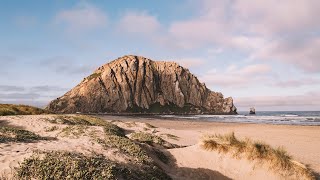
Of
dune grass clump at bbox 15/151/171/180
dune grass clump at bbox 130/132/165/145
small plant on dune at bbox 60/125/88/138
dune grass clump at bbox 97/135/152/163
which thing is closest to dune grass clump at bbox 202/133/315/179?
dune grass clump at bbox 97/135/152/163

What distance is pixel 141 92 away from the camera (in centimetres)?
16700

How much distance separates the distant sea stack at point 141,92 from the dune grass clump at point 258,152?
137 metres

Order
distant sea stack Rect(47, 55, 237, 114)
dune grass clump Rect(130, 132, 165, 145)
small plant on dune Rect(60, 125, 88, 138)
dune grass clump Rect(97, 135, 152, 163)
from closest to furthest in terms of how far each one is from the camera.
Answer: dune grass clump Rect(97, 135, 152, 163)
small plant on dune Rect(60, 125, 88, 138)
dune grass clump Rect(130, 132, 165, 145)
distant sea stack Rect(47, 55, 237, 114)

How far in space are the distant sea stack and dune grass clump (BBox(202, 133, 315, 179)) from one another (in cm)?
13688

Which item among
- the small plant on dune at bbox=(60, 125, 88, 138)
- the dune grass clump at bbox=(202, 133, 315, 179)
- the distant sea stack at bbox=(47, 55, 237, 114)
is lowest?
the dune grass clump at bbox=(202, 133, 315, 179)

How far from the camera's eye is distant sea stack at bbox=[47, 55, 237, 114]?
153250 millimetres

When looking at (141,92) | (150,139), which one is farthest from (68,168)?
(141,92)

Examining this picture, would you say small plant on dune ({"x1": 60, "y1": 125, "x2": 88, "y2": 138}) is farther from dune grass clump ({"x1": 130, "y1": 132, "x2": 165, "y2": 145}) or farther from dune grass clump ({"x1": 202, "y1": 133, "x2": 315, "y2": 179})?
dune grass clump ({"x1": 202, "y1": 133, "x2": 315, "y2": 179})

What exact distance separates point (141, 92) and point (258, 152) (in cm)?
15511

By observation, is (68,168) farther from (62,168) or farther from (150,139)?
(150,139)

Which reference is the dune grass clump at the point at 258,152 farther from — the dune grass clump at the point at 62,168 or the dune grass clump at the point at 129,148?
the dune grass clump at the point at 62,168

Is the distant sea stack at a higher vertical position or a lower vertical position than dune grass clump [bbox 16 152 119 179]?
higher

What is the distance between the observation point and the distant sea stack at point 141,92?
153250 millimetres

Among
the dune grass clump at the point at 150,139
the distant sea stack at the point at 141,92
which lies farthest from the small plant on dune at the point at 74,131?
the distant sea stack at the point at 141,92
